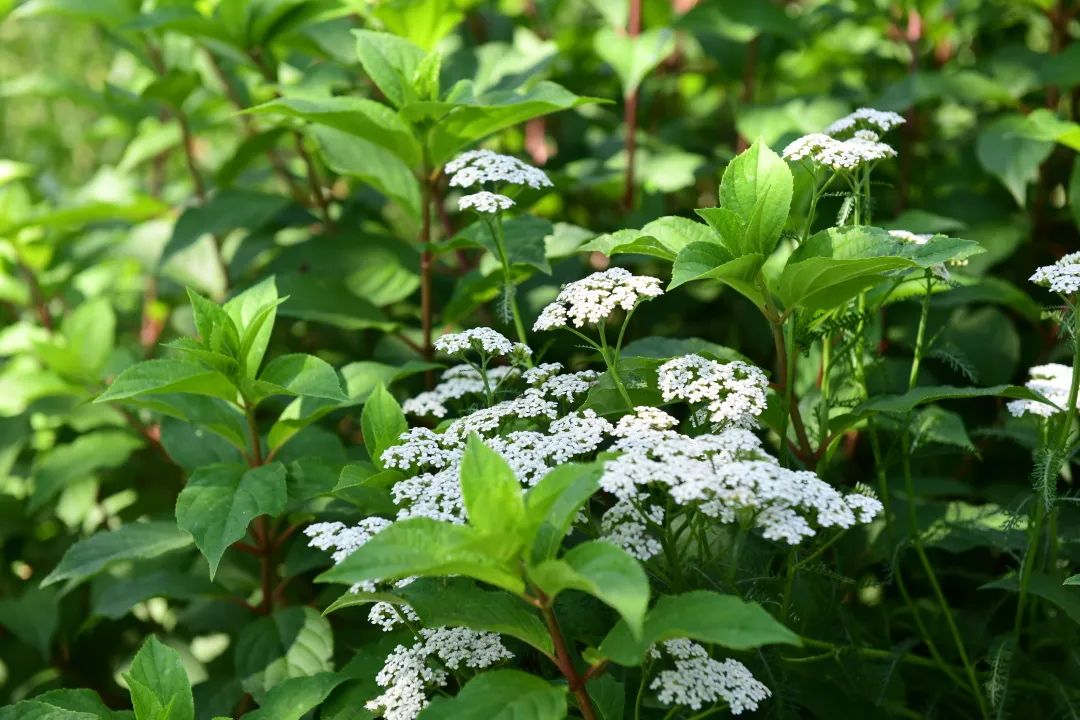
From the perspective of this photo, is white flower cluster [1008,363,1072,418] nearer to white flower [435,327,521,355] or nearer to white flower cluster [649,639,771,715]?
white flower cluster [649,639,771,715]

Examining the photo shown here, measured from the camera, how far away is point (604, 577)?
916mm

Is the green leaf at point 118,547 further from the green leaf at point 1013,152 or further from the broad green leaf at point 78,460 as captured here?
the green leaf at point 1013,152

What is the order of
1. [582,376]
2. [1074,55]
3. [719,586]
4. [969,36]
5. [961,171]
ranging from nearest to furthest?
[719,586] < [582,376] < [1074,55] < [961,171] < [969,36]

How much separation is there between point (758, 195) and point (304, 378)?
63 centimetres

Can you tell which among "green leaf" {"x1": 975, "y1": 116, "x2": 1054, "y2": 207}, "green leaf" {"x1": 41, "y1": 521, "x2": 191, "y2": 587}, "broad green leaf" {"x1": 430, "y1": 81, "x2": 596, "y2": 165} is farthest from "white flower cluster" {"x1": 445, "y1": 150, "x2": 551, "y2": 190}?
"green leaf" {"x1": 975, "y1": 116, "x2": 1054, "y2": 207}

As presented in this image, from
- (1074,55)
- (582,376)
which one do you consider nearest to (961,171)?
(1074,55)

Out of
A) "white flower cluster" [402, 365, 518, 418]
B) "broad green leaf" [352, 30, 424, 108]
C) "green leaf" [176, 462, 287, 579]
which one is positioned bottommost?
"green leaf" [176, 462, 287, 579]

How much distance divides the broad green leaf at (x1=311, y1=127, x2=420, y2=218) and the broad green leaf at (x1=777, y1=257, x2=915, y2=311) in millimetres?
741

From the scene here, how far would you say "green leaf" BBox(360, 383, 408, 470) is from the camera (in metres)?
1.35

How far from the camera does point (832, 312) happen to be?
1.36 m

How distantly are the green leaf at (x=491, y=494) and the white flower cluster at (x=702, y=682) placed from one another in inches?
8.9

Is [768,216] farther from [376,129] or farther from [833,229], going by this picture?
[376,129]

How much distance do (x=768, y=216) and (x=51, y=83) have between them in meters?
1.82

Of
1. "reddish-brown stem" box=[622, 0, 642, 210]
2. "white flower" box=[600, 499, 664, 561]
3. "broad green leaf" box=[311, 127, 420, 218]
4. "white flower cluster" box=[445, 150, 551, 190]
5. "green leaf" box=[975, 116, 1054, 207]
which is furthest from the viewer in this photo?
"reddish-brown stem" box=[622, 0, 642, 210]
